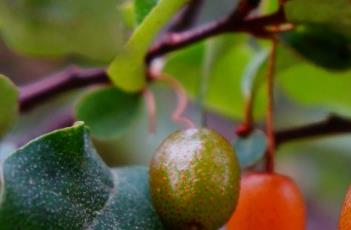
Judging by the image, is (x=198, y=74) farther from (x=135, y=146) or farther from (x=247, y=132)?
(x=135, y=146)

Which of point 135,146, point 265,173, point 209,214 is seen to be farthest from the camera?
point 135,146

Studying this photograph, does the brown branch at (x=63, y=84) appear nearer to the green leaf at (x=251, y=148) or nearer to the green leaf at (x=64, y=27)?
the green leaf at (x=64, y=27)

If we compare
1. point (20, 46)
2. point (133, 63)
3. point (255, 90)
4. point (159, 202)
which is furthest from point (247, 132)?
point (20, 46)

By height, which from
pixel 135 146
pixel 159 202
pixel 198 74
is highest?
pixel 159 202

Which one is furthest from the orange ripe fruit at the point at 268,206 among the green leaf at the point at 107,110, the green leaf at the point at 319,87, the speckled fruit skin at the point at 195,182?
the green leaf at the point at 319,87

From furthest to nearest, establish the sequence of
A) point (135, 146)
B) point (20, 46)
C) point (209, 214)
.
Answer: point (135, 146) < point (20, 46) < point (209, 214)

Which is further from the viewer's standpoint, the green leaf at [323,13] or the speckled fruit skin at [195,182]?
the green leaf at [323,13]
